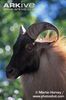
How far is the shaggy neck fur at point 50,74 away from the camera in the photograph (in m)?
3.63

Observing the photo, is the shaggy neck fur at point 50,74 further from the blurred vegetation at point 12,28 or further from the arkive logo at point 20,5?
the arkive logo at point 20,5

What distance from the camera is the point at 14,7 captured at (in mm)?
3848

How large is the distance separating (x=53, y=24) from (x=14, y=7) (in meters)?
0.39

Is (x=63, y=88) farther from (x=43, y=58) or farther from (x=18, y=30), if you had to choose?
(x=18, y=30)

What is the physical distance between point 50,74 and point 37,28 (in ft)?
1.32

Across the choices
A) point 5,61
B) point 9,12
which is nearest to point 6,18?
point 9,12

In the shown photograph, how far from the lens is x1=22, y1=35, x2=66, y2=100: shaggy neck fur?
143 inches

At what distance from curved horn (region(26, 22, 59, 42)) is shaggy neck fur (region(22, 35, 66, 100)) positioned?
136 millimetres

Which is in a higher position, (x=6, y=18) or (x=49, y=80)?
(x=6, y=18)

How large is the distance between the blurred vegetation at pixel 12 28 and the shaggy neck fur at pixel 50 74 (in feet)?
0.36

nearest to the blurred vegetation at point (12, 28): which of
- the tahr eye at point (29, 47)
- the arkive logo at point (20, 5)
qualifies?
the arkive logo at point (20, 5)

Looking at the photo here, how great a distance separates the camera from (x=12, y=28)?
12.6ft

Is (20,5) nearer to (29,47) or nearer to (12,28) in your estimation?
(12,28)

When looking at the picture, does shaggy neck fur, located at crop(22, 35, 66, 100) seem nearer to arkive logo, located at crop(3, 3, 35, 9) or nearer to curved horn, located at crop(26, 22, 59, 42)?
curved horn, located at crop(26, 22, 59, 42)
